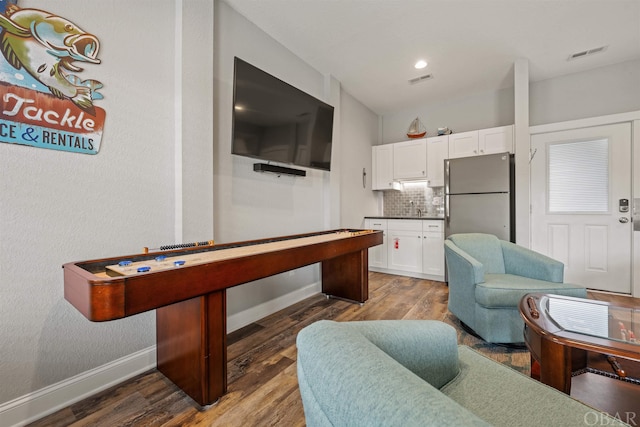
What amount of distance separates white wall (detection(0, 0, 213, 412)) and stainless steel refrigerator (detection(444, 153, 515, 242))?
3.13 metres

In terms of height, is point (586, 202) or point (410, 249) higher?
point (586, 202)

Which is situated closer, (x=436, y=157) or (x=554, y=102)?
(x=554, y=102)

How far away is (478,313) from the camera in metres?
2.11

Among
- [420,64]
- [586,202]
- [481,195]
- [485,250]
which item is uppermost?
[420,64]

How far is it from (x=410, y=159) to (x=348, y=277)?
238 centimetres

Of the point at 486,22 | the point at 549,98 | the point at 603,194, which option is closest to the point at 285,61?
the point at 486,22

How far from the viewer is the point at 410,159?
4434 millimetres

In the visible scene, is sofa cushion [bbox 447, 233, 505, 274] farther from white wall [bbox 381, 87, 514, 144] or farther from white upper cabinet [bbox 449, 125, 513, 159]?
white wall [bbox 381, 87, 514, 144]

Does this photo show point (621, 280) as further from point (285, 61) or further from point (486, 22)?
point (285, 61)

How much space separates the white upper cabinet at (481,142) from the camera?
145 inches

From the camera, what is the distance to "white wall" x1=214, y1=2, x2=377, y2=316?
94.8 inches

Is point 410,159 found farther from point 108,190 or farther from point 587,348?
point 108,190

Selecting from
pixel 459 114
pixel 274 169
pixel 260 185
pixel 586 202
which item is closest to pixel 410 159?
pixel 459 114

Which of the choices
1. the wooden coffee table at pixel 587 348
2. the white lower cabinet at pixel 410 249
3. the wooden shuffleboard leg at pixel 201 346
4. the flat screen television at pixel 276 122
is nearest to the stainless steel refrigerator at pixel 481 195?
the white lower cabinet at pixel 410 249
